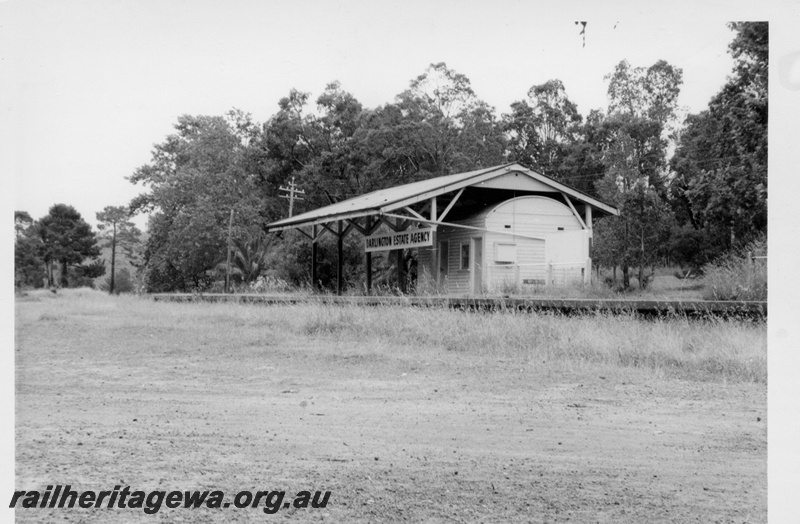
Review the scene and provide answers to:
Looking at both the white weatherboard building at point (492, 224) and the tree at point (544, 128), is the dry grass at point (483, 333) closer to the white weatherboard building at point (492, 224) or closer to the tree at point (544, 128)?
the tree at point (544, 128)

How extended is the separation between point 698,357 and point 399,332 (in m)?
4.18

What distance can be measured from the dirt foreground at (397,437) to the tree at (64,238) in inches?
23.7

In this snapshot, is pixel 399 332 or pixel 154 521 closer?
pixel 154 521

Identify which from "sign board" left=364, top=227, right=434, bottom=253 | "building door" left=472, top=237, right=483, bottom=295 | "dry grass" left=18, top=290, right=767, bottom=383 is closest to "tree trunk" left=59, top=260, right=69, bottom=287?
"dry grass" left=18, top=290, right=767, bottom=383

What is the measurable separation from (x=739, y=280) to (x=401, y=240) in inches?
340

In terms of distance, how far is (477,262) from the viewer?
1838cm

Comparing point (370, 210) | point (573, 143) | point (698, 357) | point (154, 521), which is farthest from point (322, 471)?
point (370, 210)

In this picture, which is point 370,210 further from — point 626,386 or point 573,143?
point 626,386

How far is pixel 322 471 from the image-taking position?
13.4 ft

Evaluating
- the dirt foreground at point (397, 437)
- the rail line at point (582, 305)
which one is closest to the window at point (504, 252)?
the rail line at point (582, 305)

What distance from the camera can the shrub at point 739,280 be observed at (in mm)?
11352

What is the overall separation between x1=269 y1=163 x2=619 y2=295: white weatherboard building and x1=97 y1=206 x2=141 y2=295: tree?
4.88 m

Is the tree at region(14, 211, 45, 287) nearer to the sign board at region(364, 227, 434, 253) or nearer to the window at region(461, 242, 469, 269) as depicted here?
the sign board at region(364, 227, 434, 253)

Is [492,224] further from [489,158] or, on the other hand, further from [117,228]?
[117,228]
